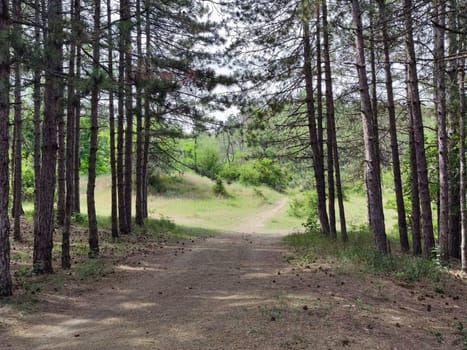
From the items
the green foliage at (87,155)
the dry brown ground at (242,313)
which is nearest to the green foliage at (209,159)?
the green foliage at (87,155)

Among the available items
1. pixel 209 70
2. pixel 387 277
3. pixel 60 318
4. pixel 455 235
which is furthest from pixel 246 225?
pixel 60 318

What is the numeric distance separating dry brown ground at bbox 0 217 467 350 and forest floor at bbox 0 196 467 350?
15mm

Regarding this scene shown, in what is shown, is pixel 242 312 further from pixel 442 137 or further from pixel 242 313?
pixel 442 137

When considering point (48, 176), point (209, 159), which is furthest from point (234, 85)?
point (209, 159)

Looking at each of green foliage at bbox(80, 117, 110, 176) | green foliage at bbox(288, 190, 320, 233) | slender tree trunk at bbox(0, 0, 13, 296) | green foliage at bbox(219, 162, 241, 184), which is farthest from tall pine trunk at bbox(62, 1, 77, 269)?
green foliage at bbox(219, 162, 241, 184)

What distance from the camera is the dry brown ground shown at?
17.0 ft

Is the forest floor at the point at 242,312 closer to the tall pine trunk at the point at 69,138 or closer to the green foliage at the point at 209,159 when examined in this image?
the tall pine trunk at the point at 69,138

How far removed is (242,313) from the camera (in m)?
6.17

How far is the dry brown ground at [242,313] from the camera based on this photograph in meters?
5.18

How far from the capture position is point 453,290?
8.41m

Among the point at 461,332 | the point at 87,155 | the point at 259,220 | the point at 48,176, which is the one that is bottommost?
the point at 461,332

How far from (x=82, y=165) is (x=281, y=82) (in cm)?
3027

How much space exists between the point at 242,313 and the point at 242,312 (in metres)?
0.05

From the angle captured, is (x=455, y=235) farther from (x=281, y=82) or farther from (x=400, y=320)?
(x=400, y=320)
